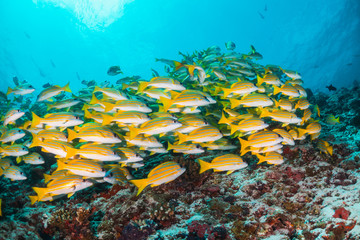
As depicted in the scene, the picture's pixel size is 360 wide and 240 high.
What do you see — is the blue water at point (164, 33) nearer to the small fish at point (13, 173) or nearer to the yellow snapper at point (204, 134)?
the yellow snapper at point (204, 134)

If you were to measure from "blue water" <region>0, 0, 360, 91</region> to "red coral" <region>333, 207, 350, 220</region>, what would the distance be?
53680mm

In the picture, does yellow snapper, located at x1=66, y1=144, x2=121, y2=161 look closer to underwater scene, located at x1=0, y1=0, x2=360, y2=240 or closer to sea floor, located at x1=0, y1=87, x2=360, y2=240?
underwater scene, located at x1=0, y1=0, x2=360, y2=240

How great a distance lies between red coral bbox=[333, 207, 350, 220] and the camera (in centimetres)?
352

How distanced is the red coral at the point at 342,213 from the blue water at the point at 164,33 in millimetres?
53680

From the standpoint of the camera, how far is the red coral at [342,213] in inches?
139

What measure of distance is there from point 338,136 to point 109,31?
309ft

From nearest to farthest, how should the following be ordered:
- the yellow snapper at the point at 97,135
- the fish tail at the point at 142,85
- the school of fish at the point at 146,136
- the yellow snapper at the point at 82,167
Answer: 1. the yellow snapper at the point at 82,167
2. the school of fish at the point at 146,136
3. the yellow snapper at the point at 97,135
4. the fish tail at the point at 142,85

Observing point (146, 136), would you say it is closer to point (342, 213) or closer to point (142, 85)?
point (142, 85)

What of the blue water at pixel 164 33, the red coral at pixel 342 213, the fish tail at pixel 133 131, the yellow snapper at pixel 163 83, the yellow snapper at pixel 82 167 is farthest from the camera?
the blue water at pixel 164 33

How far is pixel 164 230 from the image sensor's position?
14.2 feet

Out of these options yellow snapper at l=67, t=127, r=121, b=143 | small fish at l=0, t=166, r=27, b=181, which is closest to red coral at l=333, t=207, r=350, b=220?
yellow snapper at l=67, t=127, r=121, b=143

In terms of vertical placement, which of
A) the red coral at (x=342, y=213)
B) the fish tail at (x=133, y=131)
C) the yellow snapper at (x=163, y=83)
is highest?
the yellow snapper at (x=163, y=83)

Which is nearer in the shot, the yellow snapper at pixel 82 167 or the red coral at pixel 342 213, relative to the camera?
the red coral at pixel 342 213

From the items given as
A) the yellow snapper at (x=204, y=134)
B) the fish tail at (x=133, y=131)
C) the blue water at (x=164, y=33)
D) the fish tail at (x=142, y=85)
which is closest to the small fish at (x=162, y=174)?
the yellow snapper at (x=204, y=134)
